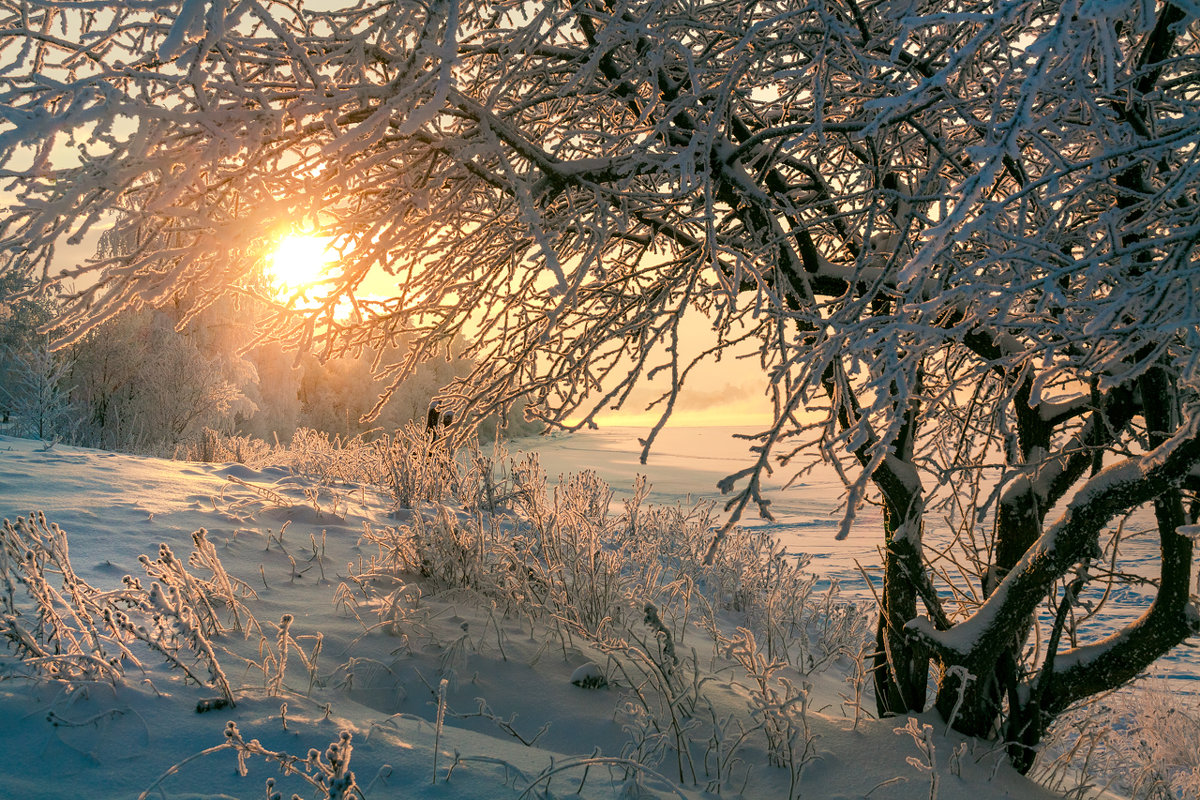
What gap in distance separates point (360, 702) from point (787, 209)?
233 cm

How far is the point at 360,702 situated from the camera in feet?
8.48

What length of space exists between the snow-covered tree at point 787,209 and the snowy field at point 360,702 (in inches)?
29.8

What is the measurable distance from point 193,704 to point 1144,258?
3477 mm

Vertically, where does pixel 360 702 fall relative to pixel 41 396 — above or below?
below

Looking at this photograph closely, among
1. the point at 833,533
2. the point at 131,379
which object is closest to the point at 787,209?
the point at 833,533

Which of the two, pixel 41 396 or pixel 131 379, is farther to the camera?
pixel 131 379

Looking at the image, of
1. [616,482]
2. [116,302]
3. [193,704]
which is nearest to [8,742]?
[193,704]

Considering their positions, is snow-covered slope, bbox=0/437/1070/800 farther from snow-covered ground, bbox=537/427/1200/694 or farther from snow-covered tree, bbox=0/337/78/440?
snow-covered tree, bbox=0/337/78/440

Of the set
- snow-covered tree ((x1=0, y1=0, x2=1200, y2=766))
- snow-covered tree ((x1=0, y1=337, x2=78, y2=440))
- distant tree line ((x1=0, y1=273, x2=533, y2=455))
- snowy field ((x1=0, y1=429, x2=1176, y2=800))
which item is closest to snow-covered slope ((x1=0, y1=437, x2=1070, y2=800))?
snowy field ((x1=0, y1=429, x2=1176, y2=800))

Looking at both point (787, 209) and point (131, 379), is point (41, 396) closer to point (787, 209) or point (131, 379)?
point (131, 379)

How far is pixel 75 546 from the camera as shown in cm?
332

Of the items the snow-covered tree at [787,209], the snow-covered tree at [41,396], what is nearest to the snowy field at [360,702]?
the snow-covered tree at [787,209]

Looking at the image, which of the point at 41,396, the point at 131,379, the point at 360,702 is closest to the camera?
the point at 360,702

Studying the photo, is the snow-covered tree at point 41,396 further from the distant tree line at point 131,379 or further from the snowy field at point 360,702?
the snowy field at point 360,702
